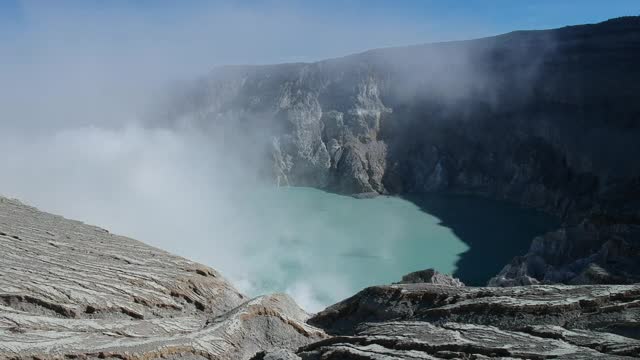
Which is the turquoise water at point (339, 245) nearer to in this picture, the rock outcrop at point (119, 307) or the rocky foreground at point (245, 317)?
the rock outcrop at point (119, 307)

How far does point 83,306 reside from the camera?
7676 millimetres

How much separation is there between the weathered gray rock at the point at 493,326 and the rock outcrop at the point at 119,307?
902mm

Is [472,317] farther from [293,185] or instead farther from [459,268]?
[293,185]

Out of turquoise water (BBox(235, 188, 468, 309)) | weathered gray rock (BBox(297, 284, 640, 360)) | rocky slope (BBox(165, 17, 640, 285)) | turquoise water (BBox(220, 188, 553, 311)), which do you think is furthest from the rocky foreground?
rocky slope (BBox(165, 17, 640, 285))

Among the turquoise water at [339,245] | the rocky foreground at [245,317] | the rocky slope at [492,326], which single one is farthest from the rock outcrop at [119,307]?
the turquoise water at [339,245]

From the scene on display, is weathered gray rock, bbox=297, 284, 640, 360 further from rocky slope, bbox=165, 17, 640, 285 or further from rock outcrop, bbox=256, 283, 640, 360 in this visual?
rocky slope, bbox=165, 17, 640, 285

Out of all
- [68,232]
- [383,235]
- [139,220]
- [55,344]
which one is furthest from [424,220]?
[55,344]

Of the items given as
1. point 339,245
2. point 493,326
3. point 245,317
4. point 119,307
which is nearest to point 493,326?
point 493,326

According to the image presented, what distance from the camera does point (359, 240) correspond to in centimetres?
4784

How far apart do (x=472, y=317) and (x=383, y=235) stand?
41.8 metres

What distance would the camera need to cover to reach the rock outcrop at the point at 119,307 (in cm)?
669

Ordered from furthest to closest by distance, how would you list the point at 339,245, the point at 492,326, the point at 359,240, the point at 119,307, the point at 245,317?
the point at 359,240, the point at 339,245, the point at 245,317, the point at 119,307, the point at 492,326

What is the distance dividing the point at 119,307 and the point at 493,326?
4.66 m

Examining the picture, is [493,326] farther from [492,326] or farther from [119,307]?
[119,307]
